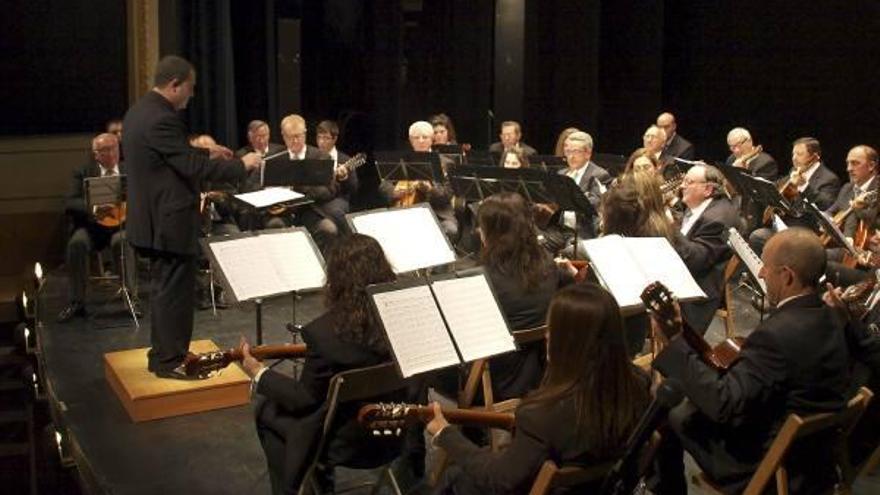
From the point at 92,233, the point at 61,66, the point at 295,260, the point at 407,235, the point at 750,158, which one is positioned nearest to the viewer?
the point at 295,260

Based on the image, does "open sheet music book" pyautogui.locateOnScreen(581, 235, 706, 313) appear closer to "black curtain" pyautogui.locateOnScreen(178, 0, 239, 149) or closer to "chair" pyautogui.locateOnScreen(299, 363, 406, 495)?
"chair" pyautogui.locateOnScreen(299, 363, 406, 495)

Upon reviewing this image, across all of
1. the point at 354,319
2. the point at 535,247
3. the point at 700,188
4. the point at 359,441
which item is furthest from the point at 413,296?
the point at 700,188

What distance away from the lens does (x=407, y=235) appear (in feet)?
18.7

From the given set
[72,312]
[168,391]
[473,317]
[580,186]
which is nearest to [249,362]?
[473,317]

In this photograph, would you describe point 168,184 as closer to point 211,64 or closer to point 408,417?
point 408,417

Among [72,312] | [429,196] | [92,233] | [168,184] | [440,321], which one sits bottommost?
[72,312]

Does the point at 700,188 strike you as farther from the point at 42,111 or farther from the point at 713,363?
the point at 42,111

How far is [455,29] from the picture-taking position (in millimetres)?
12375

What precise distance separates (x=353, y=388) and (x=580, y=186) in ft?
14.3

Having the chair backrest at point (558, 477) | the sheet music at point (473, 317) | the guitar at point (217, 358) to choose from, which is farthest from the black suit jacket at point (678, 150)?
the chair backrest at point (558, 477)

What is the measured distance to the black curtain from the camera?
10414 mm

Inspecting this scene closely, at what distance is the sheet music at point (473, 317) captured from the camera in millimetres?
4059

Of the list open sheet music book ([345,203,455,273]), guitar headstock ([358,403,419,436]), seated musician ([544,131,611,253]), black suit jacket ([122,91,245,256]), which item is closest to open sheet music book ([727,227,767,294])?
open sheet music book ([345,203,455,273])

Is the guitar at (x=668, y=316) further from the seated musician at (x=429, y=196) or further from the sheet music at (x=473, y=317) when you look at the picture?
the seated musician at (x=429, y=196)
